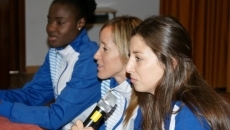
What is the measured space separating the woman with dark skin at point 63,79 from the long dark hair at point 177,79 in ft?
1.76

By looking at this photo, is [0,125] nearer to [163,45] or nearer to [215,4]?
[163,45]

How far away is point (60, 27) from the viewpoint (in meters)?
2.39

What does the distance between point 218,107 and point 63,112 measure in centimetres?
72

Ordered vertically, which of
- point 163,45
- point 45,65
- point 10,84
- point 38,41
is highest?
point 163,45

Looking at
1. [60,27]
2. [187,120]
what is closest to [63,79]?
[60,27]

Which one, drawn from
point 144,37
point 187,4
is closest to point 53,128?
point 144,37

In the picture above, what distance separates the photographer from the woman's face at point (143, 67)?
66.8 inches

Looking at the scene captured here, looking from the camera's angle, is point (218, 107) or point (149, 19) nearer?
point (218, 107)

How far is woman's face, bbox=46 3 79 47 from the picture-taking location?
7.84ft

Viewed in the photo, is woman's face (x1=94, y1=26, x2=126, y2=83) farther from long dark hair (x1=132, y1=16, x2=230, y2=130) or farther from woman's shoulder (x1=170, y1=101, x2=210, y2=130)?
woman's shoulder (x1=170, y1=101, x2=210, y2=130)

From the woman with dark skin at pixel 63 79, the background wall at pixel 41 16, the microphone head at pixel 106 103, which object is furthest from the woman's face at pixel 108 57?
the background wall at pixel 41 16

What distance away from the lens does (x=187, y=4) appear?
475cm

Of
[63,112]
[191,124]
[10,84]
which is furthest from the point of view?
[10,84]

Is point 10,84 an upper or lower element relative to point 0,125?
lower
